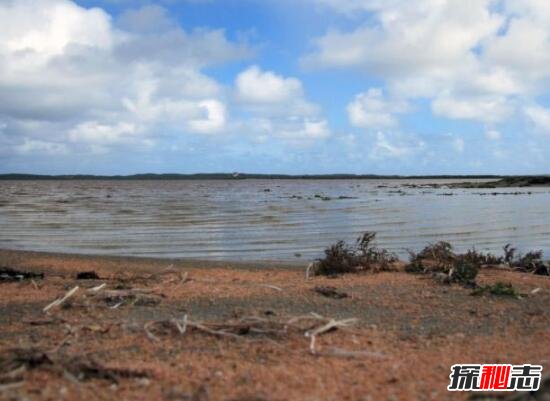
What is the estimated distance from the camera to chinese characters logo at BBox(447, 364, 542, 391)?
473 cm

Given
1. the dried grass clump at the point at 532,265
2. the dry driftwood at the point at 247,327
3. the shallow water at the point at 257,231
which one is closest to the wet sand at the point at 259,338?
the dry driftwood at the point at 247,327

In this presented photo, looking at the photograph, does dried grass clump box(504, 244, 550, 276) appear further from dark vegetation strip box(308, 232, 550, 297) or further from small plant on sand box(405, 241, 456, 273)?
small plant on sand box(405, 241, 456, 273)

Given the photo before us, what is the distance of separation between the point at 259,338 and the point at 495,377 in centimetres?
232

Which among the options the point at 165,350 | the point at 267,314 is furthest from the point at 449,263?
the point at 165,350

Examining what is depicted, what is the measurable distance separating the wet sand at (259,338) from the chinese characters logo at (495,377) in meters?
0.13

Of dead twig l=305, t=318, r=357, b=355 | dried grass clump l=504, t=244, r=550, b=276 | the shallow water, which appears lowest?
the shallow water

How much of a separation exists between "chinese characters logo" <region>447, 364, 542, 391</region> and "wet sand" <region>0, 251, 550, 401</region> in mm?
133

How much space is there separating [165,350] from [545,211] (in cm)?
2978

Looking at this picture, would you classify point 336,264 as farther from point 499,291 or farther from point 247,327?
point 247,327

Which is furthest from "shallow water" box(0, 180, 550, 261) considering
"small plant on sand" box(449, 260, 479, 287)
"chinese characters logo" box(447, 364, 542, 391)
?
"chinese characters logo" box(447, 364, 542, 391)

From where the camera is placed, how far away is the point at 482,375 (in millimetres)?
4961

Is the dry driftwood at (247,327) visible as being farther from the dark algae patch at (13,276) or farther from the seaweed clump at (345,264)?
the dark algae patch at (13,276)

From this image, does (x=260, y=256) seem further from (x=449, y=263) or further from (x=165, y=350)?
(x=165, y=350)

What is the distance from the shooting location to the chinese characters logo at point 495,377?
473cm
